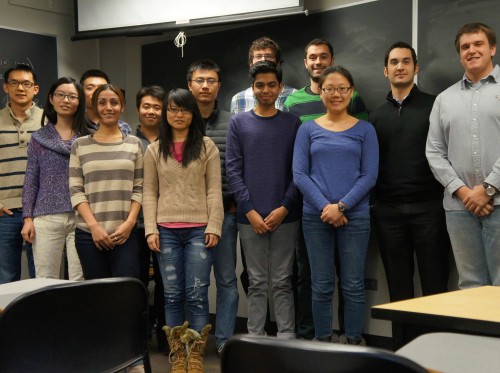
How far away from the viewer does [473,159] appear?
9.60 ft

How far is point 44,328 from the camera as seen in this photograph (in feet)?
5.36

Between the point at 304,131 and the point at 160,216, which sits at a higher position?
the point at 304,131

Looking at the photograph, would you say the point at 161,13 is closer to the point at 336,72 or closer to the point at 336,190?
the point at 336,72

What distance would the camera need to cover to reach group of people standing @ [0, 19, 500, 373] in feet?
9.73

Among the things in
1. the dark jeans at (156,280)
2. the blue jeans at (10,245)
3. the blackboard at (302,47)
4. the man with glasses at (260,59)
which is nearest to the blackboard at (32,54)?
the blackboard at (302,47)

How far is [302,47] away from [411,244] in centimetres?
148

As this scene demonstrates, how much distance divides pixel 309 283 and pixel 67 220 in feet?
4.65

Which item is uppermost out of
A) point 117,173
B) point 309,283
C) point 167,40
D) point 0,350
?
point 167,40

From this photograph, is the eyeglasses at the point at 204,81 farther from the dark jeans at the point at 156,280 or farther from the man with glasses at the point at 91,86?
the dark jeans at the point at 156,280

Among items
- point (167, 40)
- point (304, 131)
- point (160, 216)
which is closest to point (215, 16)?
point (167, 40)

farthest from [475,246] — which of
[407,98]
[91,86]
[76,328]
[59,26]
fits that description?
[59,26]

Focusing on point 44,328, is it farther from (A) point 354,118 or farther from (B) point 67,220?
(A) point 354,118

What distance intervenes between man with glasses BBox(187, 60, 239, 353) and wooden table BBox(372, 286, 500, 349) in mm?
1752

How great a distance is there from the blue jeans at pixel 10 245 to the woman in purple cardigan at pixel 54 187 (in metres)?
0.31
